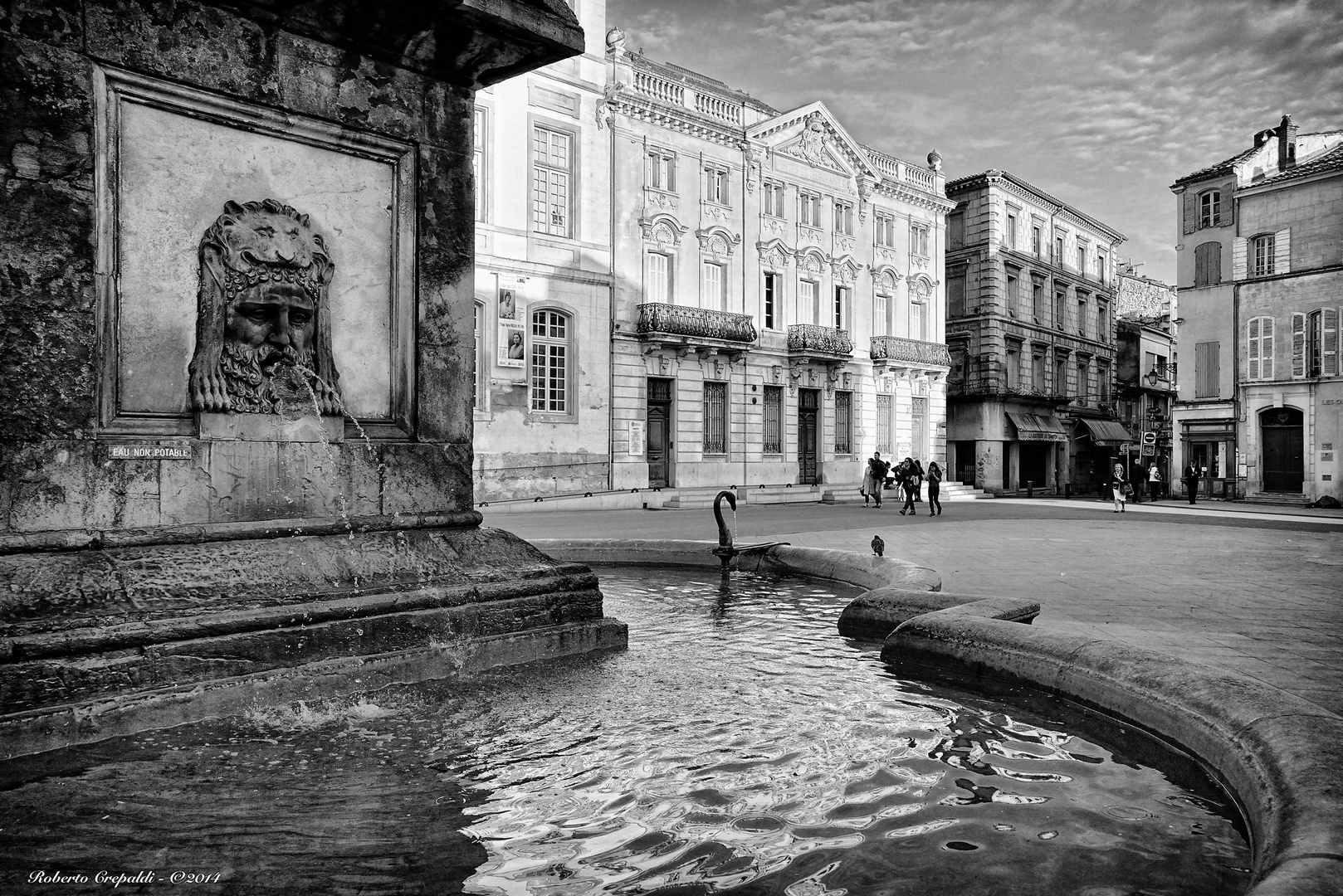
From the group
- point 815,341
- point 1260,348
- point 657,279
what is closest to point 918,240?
point 815,341

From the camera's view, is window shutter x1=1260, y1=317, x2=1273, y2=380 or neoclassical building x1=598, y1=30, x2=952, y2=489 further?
window shutter x1=1260, y1=317, x2=1273, y2=380

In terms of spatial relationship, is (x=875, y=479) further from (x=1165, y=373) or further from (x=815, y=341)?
(x=1165, y=373)

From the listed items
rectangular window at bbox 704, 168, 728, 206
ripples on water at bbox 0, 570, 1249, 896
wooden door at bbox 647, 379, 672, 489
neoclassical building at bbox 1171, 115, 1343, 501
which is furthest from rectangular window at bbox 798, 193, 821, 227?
ripples on water at bbox 0, 570, 1249, 896

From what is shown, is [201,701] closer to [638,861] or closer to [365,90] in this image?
[638,861]

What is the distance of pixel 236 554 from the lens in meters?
4.01

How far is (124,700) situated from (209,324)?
183 centimetres

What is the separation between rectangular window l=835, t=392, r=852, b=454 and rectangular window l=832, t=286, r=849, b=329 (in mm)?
2991

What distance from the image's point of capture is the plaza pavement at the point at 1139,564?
535cm

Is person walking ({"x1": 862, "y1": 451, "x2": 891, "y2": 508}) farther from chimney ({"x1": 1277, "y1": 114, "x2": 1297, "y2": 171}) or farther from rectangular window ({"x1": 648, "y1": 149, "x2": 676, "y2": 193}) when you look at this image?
chimney ({"x1": 1277, "y1": 114, "x2": 1297, "y2": 171})

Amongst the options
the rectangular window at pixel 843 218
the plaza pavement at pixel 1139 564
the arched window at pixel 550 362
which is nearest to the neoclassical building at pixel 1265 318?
the plaza pavement at pixel 1139 564

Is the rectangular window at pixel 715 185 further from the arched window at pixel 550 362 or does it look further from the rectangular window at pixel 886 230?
the rectangular window at pixel 886 230

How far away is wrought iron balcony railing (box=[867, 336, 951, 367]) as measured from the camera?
3859 centimetres

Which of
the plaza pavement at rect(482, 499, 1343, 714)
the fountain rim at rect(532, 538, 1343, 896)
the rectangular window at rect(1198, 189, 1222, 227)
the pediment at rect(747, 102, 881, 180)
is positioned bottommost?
the plaza pavement at rect(482, 499, 1343, 714)

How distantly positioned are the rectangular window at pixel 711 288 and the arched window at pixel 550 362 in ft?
20.9
